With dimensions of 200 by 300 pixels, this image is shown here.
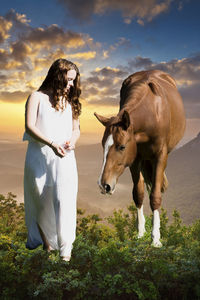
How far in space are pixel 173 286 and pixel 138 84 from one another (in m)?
3.23

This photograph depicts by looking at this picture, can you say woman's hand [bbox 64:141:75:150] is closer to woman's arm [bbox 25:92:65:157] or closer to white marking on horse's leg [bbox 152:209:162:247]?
woman's arm [bbox 25:92:65:157]

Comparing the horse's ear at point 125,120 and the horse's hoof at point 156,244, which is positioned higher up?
the horse's ear at point 125,120

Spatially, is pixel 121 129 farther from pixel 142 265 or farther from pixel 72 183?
pixel 142 265

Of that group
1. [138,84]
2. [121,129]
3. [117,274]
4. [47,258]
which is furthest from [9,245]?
[138,84]

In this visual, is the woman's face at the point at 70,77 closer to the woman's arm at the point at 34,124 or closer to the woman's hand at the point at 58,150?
the woman's arm at the point at 34,124

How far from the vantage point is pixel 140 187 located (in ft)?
20.2

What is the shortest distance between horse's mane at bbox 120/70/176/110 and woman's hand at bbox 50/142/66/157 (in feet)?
5.08

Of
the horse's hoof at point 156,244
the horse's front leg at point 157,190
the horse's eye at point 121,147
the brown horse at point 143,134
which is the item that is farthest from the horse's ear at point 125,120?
the horse's hoof at point 156,244

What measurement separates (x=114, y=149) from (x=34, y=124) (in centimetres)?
117

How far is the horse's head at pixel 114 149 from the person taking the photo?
Answer: 4.57m

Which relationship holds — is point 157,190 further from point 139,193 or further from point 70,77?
point 70,77

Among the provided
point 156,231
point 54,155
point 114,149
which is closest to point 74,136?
point 54,155

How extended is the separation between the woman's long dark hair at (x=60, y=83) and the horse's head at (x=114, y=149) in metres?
0.67

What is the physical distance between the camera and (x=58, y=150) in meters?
4.02
